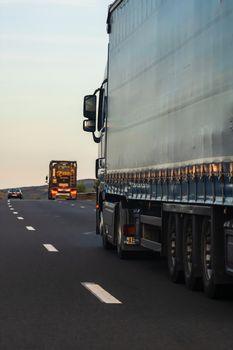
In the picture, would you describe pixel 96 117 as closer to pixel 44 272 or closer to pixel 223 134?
pixel 44 272

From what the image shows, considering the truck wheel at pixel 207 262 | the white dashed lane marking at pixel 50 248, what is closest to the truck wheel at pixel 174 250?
the truck wheel at pixel 207 262

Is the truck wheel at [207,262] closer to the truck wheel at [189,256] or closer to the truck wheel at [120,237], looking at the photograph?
the truck wheel at [189,256]

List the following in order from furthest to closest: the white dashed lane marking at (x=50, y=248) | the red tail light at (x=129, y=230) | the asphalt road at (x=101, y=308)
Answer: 1. the white dashed lane marking at (x=50, y=248)
2. the red tail light at (x=129, y=230)
3. the asphalt road at (x=101, y=308)

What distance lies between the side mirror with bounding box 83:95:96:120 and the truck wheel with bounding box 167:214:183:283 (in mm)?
6817

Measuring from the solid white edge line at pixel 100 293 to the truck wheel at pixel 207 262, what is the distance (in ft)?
Answer: 3.64

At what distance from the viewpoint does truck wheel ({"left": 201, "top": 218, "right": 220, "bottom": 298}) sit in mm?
10052

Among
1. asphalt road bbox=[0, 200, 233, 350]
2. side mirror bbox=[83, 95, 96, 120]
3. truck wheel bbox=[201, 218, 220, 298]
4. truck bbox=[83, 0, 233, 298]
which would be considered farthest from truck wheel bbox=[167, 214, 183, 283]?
side mirror bbox=[83, 95, 96, 120]

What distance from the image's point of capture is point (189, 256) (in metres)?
11.2

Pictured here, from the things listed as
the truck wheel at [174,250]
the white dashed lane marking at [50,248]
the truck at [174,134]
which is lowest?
the white dashed lane marking at [50,248]

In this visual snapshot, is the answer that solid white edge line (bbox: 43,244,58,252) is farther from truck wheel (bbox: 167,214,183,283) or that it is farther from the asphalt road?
truck wheel (bbox: 167,214,183,283)

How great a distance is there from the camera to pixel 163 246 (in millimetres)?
12594

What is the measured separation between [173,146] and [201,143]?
4.50ft

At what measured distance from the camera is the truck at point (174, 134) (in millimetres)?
9414

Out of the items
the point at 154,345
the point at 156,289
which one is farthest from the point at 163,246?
the point at 154,345
